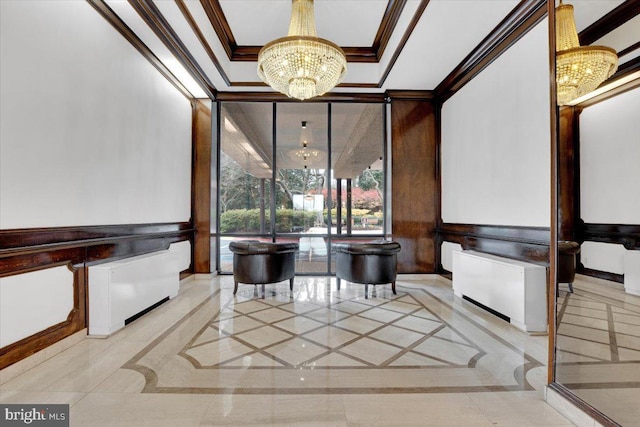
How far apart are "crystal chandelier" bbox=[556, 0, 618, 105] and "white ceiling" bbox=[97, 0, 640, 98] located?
1684 millimetres

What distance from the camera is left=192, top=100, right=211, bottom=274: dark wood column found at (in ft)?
17.5

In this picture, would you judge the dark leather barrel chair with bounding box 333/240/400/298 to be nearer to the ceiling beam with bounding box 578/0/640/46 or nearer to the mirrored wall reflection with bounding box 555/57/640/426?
the mirrored wall reflection with bounding box 555/57/640/426

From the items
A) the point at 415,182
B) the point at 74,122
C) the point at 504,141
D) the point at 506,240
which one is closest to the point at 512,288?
the point at 506,240

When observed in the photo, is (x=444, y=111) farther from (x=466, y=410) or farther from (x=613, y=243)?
(x=466, y=410)

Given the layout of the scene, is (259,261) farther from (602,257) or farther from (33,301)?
(602,257)

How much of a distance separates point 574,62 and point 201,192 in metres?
5.17

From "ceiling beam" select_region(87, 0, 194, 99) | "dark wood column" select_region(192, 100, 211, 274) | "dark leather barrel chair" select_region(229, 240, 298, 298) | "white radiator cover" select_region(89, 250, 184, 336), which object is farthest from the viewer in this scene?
"dark wood column" select_region(192, 100, 211, 274)

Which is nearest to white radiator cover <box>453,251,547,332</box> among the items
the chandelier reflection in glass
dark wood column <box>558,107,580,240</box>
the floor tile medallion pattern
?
the floor tile medallion pattern

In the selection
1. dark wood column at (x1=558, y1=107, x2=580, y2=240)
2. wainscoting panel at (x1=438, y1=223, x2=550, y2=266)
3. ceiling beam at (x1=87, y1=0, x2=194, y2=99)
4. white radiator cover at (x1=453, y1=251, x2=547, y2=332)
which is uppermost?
ceiling beam at (x1=87, y1=0, x2=194, y2=99)

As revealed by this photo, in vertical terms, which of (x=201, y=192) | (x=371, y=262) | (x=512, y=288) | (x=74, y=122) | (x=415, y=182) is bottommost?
(x=512, y=288)

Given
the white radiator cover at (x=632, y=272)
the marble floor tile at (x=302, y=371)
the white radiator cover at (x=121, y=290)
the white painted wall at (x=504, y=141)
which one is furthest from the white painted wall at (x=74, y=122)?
the white painted wall at (x=504, y=141)

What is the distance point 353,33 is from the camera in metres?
4.30

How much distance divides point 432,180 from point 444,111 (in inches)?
48.1

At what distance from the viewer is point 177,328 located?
3119 mm
